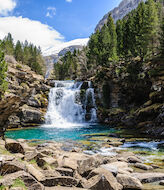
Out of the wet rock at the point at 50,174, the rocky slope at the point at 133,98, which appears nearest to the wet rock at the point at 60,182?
the wet rock at the point at 50,174

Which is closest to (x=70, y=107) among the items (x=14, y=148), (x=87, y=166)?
(x=14, y=148)

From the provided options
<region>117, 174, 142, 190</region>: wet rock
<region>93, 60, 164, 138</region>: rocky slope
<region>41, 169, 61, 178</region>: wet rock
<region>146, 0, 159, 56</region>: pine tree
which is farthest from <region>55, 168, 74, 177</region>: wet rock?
<region>146, 0, 159, 56</region>: pine tree

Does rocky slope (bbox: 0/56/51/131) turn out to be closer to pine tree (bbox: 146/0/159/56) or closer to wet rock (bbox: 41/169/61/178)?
wet rock (bbox: 41/169/61/178)

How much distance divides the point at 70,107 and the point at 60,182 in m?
38.1

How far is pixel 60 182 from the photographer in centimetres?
652

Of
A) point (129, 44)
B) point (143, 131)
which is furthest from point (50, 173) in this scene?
point (129, 44)

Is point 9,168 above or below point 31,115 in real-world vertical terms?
above

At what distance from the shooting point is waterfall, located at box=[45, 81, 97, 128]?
42.3m

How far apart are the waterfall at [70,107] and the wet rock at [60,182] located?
3435cm

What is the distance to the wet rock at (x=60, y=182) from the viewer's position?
636 centimetres

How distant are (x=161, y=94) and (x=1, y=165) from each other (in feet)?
84.6

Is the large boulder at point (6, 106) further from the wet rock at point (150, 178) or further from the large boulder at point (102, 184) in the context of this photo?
the wet rock at point (150, 178)

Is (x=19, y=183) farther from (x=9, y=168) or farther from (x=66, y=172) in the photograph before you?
(x=66, y=172)

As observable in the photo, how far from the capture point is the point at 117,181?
6906 millimetres
